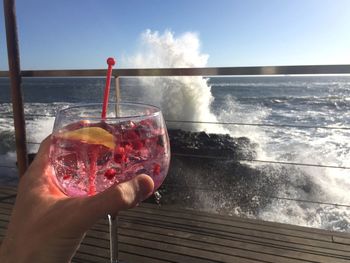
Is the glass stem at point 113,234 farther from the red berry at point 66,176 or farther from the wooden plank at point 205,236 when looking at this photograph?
the wooden plank at point 205,236

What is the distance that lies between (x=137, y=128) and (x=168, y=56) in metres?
26.1

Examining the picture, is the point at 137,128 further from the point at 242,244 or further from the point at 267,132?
the point at 267,132

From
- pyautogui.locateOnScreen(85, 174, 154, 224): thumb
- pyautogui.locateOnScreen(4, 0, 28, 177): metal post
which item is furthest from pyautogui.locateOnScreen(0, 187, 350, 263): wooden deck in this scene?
pyautogui.locateOnScreen(85, 174, 154, 224): thumb

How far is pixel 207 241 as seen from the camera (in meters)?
1.89

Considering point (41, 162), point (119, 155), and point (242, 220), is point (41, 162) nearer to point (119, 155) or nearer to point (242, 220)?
point (119, 155)

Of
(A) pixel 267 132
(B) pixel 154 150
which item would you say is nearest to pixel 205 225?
(B) pixel 154 150

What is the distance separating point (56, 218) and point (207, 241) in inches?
56.9

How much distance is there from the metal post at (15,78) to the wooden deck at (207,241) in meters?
0.38

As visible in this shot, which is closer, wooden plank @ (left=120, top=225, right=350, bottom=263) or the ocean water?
wooden plank @ (left=120, top=225, right=350, bottom=263)

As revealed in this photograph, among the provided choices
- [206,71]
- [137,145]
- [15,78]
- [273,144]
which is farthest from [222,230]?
[273,144]

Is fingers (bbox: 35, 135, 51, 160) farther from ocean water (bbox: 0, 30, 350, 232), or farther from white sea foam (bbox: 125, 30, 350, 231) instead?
white sea foam (bbox: 125, 30, 350, 231)

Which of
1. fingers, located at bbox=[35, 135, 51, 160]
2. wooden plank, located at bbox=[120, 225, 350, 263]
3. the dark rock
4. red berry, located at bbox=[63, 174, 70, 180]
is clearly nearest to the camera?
red berry, located at bbox=[63, 174, 70, 180]

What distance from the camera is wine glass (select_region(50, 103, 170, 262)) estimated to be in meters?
0.58

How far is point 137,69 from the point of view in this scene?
2158 millimetres
